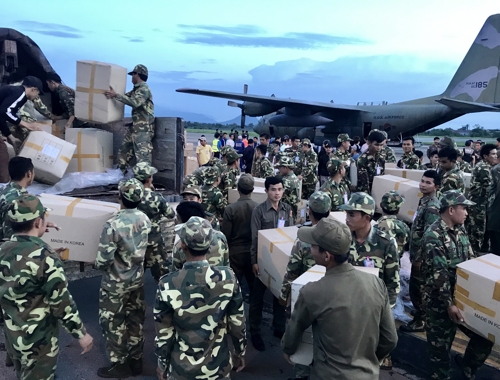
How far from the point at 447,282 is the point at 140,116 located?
4.53 meters

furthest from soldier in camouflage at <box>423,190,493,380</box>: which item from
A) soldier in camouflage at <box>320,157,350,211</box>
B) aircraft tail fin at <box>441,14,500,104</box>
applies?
aircraft tail fin at <box>441,14,500,104</box>

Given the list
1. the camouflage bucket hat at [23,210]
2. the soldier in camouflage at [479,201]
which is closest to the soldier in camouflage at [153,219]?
the camouflage bucket hat at [23,210]

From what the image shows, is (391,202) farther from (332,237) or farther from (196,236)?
(196,236)

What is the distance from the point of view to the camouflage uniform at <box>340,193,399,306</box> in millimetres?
3184

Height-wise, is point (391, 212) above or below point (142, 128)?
below

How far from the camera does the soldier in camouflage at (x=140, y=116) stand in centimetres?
603

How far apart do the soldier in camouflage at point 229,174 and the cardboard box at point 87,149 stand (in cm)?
178

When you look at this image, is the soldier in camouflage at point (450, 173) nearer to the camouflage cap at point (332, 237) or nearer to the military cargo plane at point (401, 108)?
the camouflage cap at point (332, 237)

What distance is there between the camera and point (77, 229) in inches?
159

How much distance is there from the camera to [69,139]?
6.08 m

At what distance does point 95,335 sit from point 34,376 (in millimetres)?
1711

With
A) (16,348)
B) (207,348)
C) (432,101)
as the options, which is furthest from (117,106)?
(432,101)

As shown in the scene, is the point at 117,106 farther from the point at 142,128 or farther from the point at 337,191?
the point at 337,191

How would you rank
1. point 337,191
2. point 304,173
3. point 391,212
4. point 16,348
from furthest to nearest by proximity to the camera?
point 304,173, point 337,191, point 391,212, point 16,348
